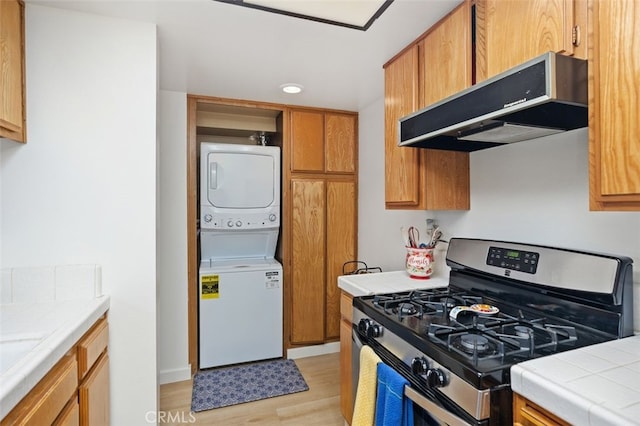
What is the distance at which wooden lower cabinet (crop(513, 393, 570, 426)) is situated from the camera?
77 cm

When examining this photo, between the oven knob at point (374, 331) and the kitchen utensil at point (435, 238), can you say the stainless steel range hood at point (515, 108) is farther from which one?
the oven knob at point (374, 331)

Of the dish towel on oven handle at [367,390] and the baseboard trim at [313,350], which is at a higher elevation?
the dish towel on oven handle at [367,390]

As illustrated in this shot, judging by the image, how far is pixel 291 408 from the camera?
216cm

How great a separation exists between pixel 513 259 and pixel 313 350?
2086 millimetres

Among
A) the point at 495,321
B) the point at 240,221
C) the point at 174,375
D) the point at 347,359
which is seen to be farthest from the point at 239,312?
Result: the point at 495,321

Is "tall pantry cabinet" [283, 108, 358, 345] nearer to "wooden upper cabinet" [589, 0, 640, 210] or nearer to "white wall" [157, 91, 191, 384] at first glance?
"white wall" [157, 91, 191, 384]

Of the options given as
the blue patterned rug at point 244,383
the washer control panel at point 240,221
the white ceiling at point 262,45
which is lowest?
the blue patterned rug at point 244,383

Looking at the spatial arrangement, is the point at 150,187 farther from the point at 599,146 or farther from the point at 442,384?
the point at 599,146

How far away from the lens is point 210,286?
2.61 metres

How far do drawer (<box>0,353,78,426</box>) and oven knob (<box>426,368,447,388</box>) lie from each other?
115cm

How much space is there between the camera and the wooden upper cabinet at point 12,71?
1289 mm

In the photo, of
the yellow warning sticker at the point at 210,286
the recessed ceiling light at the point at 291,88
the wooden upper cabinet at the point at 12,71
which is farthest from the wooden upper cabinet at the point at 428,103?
the wooden upper cabinet at the point at 12,71

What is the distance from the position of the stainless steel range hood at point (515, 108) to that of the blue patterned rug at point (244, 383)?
1.98m

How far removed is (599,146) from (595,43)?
0.30 meters
